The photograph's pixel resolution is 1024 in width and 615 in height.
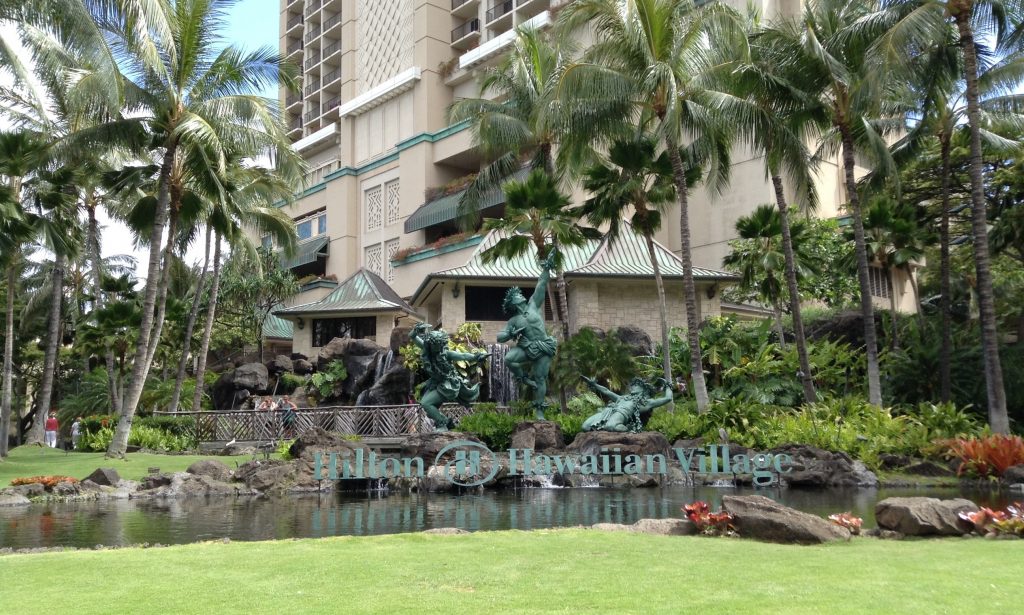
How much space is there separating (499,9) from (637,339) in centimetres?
2721

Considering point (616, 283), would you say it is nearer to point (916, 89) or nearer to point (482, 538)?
point (916, 89)

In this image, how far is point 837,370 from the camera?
24.5m

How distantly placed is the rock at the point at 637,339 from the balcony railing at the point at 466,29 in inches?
1107

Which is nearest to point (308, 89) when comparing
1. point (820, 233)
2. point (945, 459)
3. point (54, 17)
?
point (820, 233)

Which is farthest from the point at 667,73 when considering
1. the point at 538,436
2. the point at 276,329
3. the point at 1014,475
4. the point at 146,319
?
the point at 276,329

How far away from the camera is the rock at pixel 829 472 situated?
16594 millimetres

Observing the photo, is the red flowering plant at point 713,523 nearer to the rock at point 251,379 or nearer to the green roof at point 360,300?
the rock at point 251,379

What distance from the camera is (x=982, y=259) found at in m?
18.6

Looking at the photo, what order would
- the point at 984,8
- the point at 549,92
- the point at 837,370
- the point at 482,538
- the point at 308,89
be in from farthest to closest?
1. the point at 308,89
2. the point at 837,370
3. the point at 549,92
4. the point at 984,8
5. the point at 482,538

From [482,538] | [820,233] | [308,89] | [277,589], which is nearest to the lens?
[277,589]

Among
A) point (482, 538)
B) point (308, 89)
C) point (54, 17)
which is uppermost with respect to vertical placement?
point (308, 89)

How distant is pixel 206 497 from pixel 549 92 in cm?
1293

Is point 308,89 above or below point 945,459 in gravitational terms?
above

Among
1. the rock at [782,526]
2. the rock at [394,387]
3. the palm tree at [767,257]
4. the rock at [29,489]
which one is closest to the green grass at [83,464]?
the rock at [29,489]
